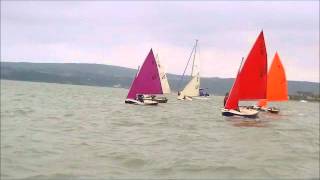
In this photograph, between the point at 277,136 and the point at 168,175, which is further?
the point at 277,136

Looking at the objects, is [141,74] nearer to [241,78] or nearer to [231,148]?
[241,78]

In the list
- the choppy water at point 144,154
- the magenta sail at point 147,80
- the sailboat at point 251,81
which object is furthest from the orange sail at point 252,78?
the magenta sail at point 147,80

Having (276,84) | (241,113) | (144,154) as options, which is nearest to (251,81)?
(241,113)

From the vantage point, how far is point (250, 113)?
132 ft

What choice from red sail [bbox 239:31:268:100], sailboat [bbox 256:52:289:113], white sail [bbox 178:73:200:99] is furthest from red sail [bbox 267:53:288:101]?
white sail [bbox 178:73:200:99]

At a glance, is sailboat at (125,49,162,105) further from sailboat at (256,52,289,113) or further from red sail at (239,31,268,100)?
red sail at (239,31,268,100)

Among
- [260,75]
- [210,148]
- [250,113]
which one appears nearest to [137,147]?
[210,148]

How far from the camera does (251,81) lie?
41.8 meters

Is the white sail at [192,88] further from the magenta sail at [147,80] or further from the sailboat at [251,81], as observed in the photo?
the sailboat at [251,81]

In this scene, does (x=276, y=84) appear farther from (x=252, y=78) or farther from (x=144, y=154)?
(x=144, y=154)

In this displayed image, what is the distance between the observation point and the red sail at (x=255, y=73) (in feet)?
136

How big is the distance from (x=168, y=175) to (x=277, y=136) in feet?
51.4

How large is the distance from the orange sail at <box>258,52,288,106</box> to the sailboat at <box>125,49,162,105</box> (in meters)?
13.8

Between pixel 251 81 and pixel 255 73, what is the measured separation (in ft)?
2.83
